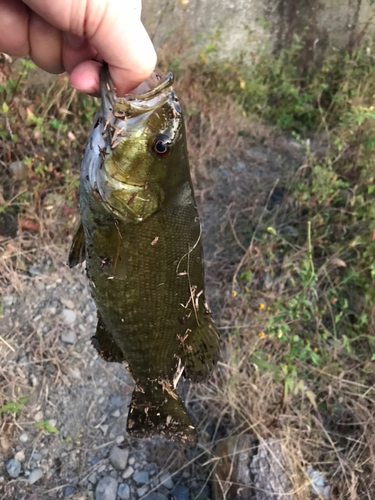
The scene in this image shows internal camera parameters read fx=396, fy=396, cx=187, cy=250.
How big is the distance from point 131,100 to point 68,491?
2316 mm

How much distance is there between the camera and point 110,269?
1.51 metres

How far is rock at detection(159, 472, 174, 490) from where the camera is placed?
2576 mm

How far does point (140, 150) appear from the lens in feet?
4.64

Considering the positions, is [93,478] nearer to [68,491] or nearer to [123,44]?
[68,491]

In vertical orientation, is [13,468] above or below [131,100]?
below

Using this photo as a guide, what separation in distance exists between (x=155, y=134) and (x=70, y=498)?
2.23 m

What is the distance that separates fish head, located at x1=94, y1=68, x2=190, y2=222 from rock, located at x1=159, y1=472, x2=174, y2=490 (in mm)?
1952

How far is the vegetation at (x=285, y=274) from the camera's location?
2656 millimetres

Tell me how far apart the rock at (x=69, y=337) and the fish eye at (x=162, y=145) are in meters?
1.90

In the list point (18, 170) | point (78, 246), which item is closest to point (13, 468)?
point (78, 246)

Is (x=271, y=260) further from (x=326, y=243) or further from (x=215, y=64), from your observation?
(x=215, y=64)

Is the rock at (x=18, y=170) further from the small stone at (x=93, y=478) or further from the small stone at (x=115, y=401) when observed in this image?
the small stone at (x=93, y=478)

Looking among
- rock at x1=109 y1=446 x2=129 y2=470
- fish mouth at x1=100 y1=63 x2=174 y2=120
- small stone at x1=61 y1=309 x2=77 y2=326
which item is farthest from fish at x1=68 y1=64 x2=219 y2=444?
small stone at x1=61 y1=309 x2=77 y2=326

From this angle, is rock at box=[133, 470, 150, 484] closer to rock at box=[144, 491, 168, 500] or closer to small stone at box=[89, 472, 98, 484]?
rock at box=[144, 491, 168, 500]
